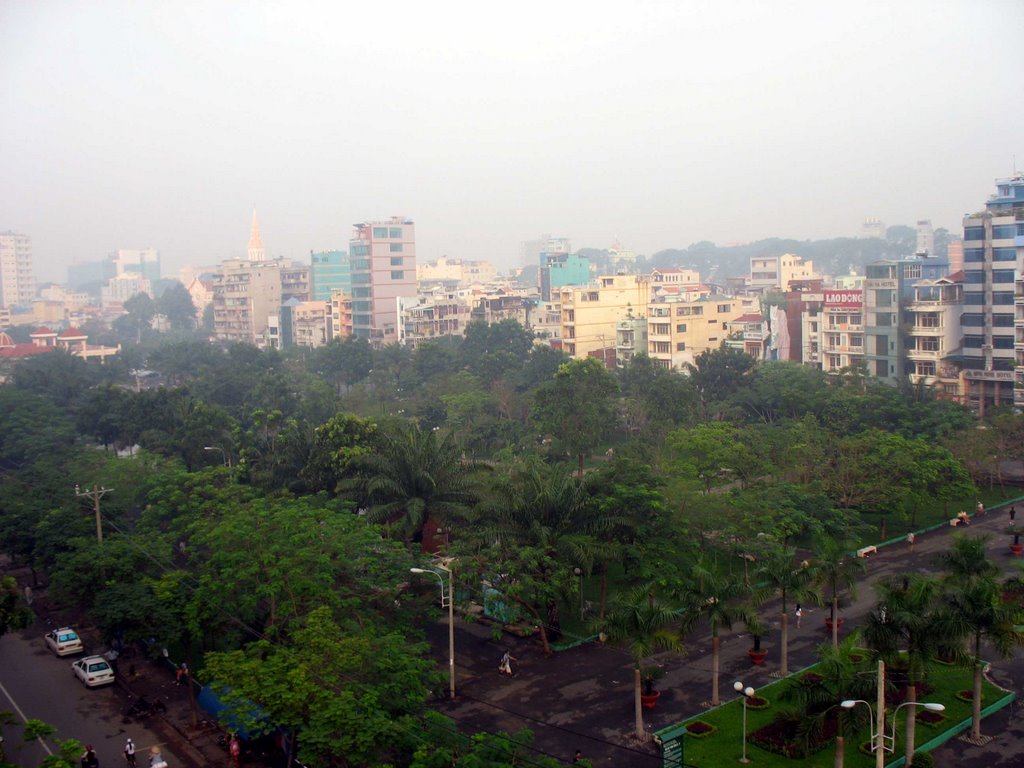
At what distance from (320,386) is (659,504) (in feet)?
117

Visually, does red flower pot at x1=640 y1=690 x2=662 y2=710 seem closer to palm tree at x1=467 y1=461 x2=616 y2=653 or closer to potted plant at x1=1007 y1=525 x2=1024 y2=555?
palm tree at x1=467 y1=461 x2=616 y2=653

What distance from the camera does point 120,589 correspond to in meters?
20.5

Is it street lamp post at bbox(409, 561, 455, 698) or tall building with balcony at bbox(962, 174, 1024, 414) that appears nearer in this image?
street lamp post at bbox(409, 561, 455, 698)

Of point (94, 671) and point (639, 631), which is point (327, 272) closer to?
point (94, 671)

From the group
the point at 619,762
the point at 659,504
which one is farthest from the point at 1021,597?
the point at 619,762

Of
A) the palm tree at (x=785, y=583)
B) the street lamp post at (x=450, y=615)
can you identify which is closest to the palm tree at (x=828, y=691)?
the palm tree at (x=785, y=583)

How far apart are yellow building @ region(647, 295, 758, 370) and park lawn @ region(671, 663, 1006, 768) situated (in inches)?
1528

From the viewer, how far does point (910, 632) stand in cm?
1656

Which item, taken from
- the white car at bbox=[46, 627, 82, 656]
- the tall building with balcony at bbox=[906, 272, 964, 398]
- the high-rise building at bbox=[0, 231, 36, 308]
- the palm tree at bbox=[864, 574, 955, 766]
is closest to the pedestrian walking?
the palm tree at bbox=[864, 574, 955, 766]

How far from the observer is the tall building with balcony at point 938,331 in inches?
1897

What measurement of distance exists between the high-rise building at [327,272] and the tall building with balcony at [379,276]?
91.7 ft

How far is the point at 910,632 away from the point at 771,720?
3275 mm

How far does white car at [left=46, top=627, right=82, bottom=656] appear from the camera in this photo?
23031 mm

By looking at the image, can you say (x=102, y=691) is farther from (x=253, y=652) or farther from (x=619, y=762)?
(x=619, y=762)
